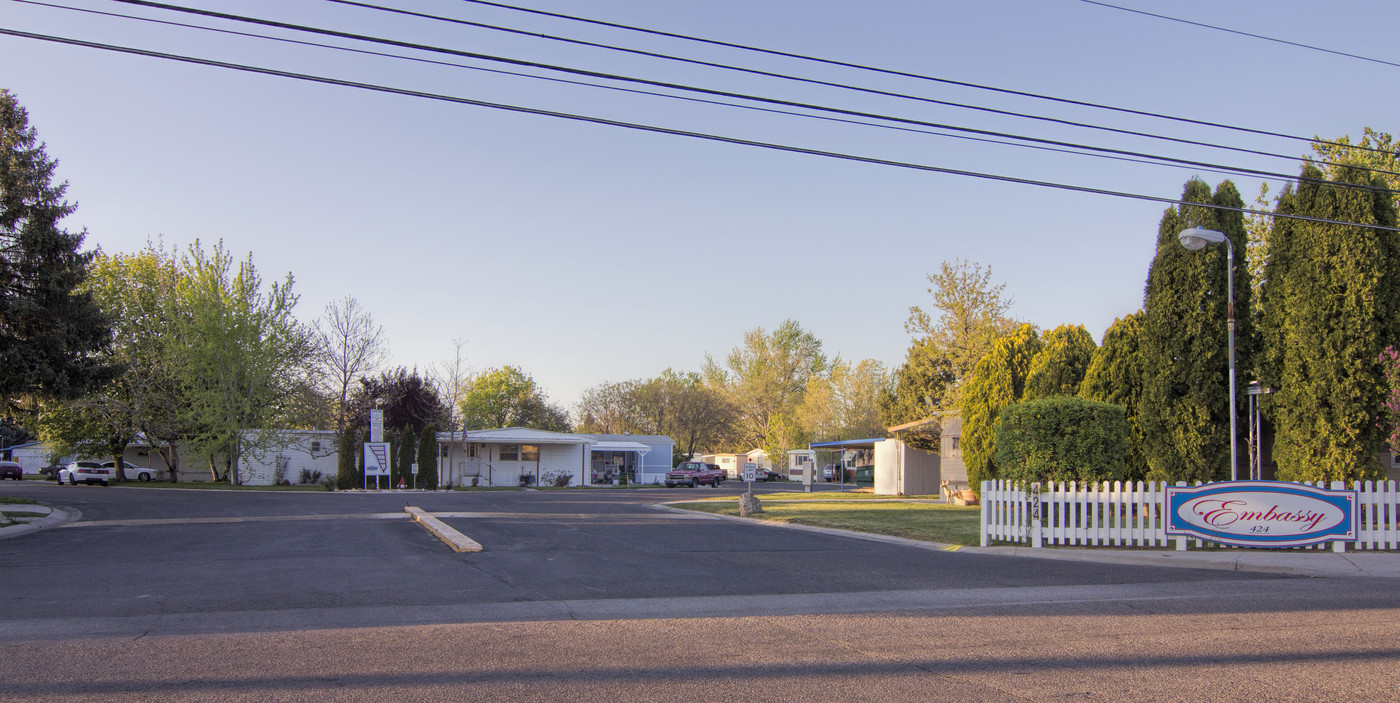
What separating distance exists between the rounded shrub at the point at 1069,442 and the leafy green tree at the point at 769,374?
198 feet

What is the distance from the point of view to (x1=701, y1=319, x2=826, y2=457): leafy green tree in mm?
77000

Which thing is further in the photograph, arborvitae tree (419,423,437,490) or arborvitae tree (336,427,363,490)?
arborvitae tree (419,423,437,490)

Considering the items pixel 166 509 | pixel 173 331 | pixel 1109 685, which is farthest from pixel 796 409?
pixel 1109 685

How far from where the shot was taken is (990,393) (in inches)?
1070

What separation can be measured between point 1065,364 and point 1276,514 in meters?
10.7

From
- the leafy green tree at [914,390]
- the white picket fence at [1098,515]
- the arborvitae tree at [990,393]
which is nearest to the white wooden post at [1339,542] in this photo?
the white picket fence at [1098,515]

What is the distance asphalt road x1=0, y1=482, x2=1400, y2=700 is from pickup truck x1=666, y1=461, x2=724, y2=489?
123ft

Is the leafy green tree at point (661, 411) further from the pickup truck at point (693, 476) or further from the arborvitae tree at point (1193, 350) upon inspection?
the arborvitae tree at point (1193, 350)

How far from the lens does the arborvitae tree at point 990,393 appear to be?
26797mm

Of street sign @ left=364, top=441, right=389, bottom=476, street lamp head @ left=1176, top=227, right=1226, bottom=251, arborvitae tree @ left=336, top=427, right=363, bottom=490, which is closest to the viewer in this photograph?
street lamp head @ left=1176, top=227, right=1226, bottom=251

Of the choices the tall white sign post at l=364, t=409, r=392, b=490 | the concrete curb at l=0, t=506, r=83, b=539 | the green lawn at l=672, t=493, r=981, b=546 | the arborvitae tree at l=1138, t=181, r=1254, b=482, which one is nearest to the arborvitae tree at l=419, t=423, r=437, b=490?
the tall white sign post at l=364, t=409, r=392, b=490

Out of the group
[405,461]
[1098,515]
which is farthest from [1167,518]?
[405,461]

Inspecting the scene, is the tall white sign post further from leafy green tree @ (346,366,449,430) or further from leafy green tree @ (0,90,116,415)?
leafy green tree @ (0,90,116,415)

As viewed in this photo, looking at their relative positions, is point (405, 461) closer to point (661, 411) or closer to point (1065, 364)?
point (1065, 364)
